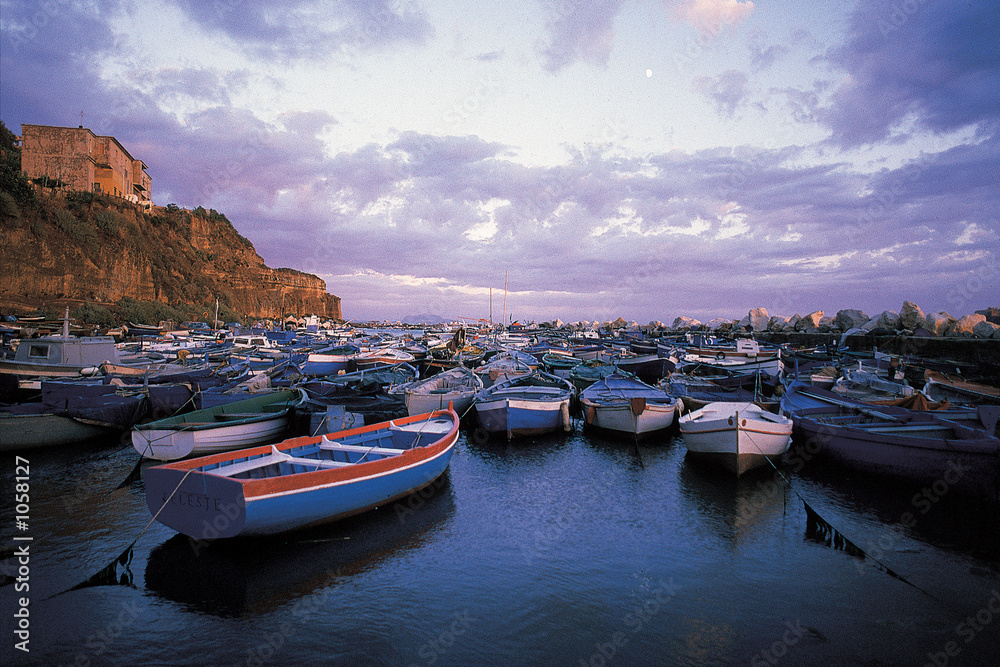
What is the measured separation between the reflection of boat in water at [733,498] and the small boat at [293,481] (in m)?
6.86

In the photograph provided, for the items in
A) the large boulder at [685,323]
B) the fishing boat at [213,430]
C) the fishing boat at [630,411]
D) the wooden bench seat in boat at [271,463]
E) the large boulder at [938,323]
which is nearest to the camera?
the wooden bench seat in boat at [271,463]

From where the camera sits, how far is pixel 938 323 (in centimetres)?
3756

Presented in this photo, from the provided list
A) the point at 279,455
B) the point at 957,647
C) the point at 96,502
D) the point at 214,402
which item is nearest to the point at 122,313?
the point at 214,402

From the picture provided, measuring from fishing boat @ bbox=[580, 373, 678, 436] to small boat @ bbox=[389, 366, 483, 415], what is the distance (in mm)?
5150

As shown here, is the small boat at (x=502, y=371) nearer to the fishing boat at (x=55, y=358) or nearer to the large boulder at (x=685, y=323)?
the fishing boat at (x=55, y=358)

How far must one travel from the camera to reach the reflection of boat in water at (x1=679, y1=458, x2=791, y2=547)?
10578mm

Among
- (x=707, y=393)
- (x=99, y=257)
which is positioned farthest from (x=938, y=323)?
(x=99, y=257)

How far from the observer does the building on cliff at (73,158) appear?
207 ft

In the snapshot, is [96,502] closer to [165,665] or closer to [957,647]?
[165,665]

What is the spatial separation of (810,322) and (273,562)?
2658 inches

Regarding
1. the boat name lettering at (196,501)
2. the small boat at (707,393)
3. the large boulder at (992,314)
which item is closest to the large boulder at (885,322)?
the large boulder at (992,314)

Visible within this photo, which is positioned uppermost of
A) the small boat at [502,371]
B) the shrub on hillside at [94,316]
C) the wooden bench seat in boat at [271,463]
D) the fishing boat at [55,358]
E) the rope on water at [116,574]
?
the shrub on hillside at [94,316]

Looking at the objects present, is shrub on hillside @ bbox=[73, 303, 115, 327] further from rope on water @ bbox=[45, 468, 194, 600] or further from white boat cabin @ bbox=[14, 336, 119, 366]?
rope on water @ bbox=[45, 468, 194, 600]

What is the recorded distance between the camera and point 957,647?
6477 millimetres
